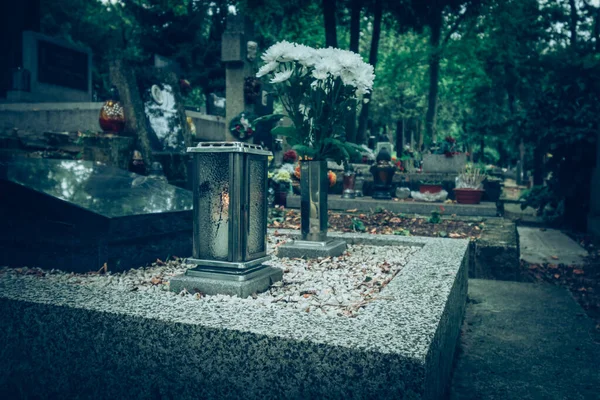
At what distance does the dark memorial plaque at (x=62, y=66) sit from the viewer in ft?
41.3

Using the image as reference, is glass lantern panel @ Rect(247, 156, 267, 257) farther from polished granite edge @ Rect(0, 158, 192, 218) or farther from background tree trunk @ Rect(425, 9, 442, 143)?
background tree trunk @ Rect(425, 9, 442, 143)

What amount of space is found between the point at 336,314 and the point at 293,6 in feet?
53.3

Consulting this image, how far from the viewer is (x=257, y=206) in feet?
11.1

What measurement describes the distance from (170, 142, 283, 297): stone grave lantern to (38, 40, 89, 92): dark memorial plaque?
11.3 metres

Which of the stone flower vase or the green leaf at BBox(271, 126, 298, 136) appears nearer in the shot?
the stone flower vase

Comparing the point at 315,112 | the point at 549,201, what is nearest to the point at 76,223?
the point at 315,112

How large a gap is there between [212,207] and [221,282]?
50 centimetres

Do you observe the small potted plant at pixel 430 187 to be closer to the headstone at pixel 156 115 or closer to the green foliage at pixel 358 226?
the green foliage at pixel 358 226

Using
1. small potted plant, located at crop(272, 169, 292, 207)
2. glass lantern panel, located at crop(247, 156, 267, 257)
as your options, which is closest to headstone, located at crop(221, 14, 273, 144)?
small potted plant, located at crop(272, 169, 292, 207)

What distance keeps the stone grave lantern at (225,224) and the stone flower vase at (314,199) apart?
1335mm

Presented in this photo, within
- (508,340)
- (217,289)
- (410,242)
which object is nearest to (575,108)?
(410,242)

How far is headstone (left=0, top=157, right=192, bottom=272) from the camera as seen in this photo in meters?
3.59

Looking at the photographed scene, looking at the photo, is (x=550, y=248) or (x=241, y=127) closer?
(x=550, y=248)

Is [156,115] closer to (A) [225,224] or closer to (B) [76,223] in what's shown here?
(B) [76,223]
